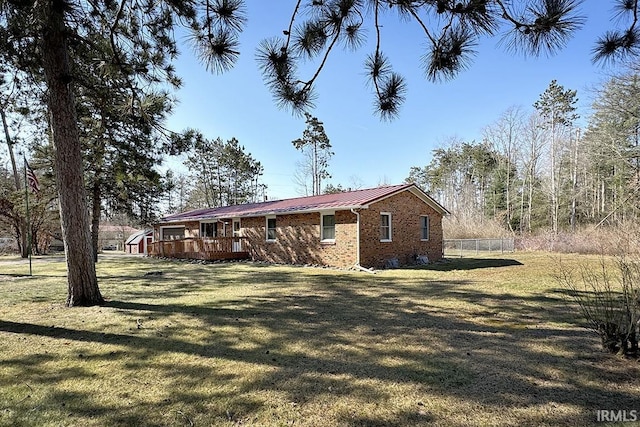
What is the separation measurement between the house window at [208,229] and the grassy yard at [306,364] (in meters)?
13.8

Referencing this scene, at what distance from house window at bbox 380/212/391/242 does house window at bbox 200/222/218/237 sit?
11.3m

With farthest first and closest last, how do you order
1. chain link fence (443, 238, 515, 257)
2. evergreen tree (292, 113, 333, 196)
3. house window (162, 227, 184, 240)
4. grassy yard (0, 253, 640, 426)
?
evergreen tree (292, 113, 333, 196)
house window (162, 227, 184, 240)
chain link fence (443, 238, 515, 257)
grassy yard (0, 253, 640, 426)

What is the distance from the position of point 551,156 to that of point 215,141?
108 feet

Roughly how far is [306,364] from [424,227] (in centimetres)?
1415

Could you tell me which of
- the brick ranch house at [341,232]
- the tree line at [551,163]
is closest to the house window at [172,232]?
the brick ranch house at [341,232]

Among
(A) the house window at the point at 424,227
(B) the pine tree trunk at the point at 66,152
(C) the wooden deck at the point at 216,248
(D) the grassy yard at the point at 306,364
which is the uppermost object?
(B) the pine tree trunk at the point at 66,152

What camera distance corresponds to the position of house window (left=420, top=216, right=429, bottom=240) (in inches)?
658

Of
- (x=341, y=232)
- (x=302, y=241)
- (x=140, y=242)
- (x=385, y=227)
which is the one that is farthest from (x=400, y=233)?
(x=140, y=242)

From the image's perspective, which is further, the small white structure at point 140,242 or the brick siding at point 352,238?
the small white structure at point 140,242

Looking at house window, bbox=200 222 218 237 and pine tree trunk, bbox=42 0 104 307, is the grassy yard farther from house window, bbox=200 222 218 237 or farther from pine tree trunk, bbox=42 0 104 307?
house window, bbox=200 222 218 237

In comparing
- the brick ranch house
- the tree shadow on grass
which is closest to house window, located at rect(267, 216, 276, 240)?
the brick ranch house

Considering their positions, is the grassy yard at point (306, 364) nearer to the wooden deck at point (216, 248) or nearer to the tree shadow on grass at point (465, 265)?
the tree shadow on grass at point (465, 265)

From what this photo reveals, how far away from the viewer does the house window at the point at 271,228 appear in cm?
1711

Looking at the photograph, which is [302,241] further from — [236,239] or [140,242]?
[140,242]
